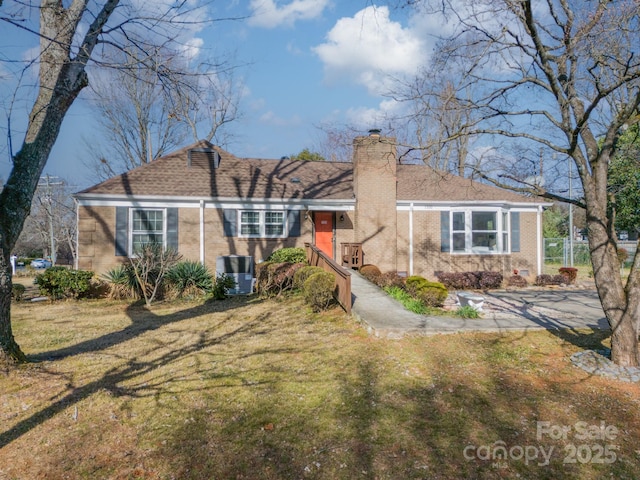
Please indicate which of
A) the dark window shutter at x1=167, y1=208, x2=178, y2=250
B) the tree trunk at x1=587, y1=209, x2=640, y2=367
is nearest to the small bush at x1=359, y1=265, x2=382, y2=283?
the dark window shutter at x1=167, y1=208, x2=178, y2=250

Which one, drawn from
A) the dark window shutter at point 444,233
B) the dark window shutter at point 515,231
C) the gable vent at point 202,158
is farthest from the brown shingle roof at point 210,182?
the dark window shutter at point 515,231

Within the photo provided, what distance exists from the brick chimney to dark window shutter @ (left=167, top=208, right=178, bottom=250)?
6856 millimetres

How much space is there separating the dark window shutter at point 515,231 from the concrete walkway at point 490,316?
4368 millimetres

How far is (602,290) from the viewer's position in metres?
5.97

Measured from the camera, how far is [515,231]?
17.4m

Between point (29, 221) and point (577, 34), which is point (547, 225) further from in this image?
point (29, 221)

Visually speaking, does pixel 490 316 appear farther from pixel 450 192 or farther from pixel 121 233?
pixel 121 233

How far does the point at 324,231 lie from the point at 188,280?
575cm

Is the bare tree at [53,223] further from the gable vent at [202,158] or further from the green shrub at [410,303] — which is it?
the green shrub at [410,303]

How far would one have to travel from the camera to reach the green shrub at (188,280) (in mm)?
13062

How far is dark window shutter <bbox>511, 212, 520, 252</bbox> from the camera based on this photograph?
17297 mm

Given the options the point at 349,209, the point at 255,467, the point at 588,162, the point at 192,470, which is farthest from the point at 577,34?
the point at 349,209

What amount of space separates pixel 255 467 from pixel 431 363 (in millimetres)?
3359

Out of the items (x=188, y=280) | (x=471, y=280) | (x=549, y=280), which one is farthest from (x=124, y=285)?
(x=549, y=280)
